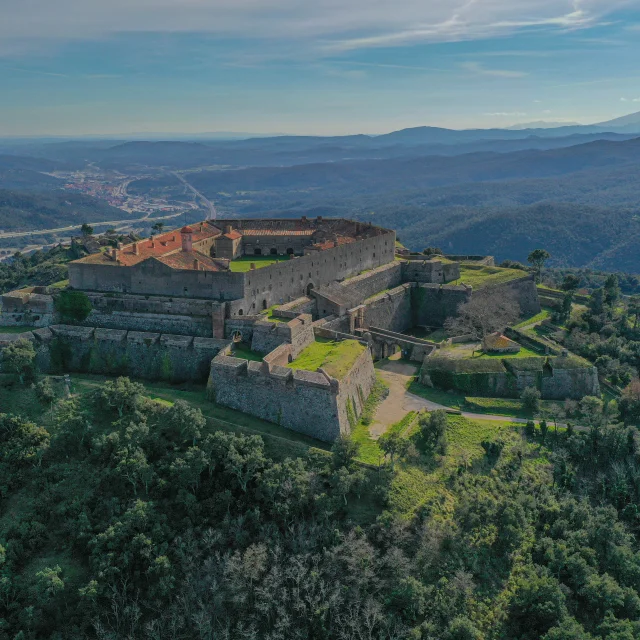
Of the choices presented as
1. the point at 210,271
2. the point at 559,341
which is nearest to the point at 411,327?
the point at 559,341

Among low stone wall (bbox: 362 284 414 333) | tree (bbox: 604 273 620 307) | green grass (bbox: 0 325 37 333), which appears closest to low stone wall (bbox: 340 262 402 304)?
low stone wall (bbox: 362 284 414 333)

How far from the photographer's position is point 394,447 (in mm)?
38375

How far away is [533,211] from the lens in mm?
189250

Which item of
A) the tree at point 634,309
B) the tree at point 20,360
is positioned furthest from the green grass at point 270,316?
the tree at point 634,309

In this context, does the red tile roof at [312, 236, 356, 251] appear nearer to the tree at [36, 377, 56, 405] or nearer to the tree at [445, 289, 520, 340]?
the tree at [445, 289, 520, 340]

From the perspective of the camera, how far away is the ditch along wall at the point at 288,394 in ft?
135

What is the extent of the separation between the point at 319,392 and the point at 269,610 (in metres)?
13.7

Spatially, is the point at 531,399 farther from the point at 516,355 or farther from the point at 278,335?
the point at 278,335

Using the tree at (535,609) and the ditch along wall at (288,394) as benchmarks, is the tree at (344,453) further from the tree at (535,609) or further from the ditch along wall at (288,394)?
the tree at (535,609)

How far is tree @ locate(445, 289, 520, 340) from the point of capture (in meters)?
57.2

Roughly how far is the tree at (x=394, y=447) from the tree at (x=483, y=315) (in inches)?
750

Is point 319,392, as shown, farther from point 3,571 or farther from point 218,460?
point 3,571

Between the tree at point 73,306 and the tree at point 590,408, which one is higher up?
the tree at point 73,306

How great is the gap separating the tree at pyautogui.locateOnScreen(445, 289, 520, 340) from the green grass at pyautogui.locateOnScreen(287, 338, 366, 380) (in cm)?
1298
